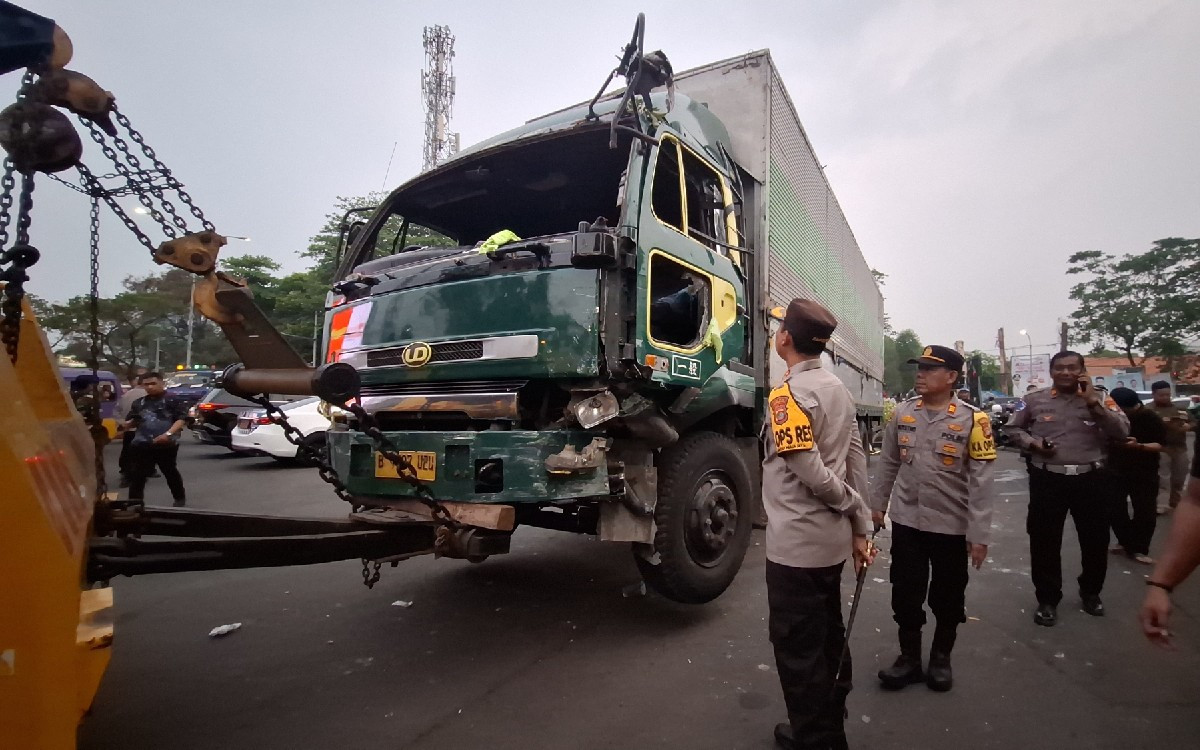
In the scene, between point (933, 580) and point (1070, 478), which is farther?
point (1070, 478)

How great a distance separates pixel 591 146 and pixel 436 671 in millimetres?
3117

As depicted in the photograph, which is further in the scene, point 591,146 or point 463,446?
point 591,146

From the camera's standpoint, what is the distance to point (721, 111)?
5.26 m

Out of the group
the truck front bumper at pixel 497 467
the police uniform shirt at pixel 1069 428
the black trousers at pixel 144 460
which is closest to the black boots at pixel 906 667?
the truck front bumper at pixel 497 467

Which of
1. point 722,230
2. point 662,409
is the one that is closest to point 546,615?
point 662,409

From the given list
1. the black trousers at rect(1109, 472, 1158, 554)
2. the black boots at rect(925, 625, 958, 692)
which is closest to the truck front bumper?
the black boots at rect(925, 625, 958, 692)

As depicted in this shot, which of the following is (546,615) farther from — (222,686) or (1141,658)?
(1141,658)

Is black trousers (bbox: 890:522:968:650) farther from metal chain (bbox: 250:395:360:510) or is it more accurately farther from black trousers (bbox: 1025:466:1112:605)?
metal chain (bbox: 250:395:360:510)

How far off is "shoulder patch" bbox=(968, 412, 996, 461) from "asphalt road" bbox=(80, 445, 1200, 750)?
1.10m

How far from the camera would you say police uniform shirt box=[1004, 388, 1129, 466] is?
3.89 metres

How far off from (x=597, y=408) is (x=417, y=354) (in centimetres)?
107

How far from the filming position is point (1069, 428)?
4016 millimetres

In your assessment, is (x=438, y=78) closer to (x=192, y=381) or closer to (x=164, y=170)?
(x=192, y=381)

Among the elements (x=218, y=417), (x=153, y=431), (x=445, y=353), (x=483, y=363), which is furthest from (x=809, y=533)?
(x=218, y=417)
